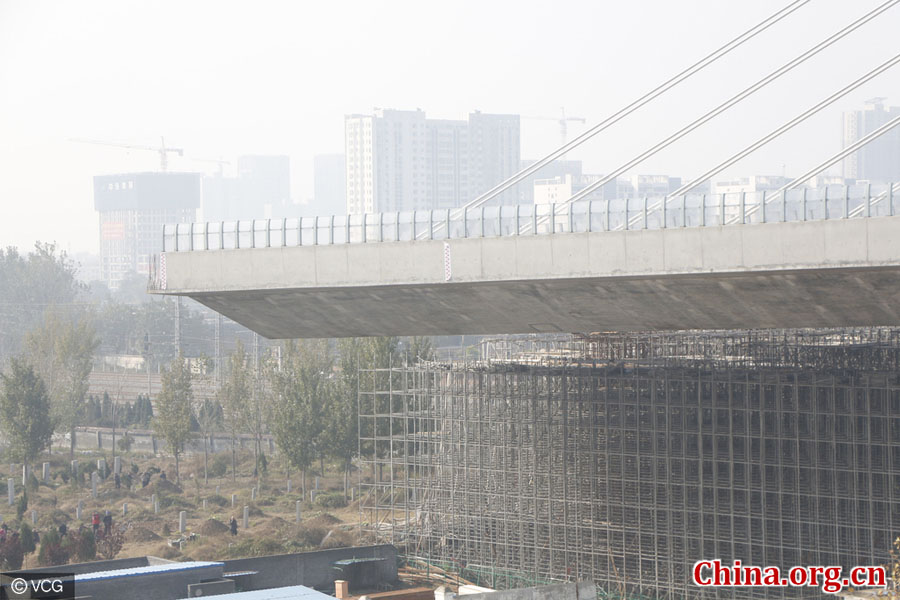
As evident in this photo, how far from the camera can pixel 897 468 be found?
104ft

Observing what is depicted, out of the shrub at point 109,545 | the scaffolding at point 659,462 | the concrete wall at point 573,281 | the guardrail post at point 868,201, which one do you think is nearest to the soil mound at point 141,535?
the shrub at point 109,545

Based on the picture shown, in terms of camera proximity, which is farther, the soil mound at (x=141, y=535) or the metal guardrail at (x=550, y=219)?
the soil mound at (x=141, y=535)

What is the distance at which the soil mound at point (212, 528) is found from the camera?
51344mm

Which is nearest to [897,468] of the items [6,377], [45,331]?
[6,377]

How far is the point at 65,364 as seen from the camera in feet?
252

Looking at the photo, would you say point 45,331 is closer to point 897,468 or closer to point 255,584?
point 255,584

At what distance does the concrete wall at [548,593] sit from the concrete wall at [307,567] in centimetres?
1056

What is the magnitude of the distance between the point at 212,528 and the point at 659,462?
22918 mm

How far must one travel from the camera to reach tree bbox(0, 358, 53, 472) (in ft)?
199

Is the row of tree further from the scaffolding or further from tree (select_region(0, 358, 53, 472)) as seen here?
the scaffolding

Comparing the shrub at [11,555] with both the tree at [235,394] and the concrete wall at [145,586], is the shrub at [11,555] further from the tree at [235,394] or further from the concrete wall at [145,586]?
the tree at [235,394]

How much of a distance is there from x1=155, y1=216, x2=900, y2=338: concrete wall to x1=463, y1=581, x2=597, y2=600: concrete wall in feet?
26.8

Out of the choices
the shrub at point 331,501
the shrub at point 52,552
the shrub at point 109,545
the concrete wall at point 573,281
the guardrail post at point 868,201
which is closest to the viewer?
the guardrail post at point 868,201

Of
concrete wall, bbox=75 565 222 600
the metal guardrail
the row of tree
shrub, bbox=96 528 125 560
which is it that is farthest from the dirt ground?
the metal guardrail
